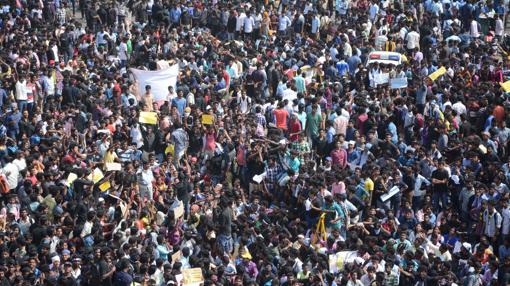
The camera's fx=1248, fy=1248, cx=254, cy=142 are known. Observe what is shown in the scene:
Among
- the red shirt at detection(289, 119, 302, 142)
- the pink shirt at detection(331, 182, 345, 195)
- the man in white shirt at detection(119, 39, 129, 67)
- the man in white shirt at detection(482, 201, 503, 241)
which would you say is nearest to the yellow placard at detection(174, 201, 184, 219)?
the pink shirt at detection(331, 182, 345, 195)

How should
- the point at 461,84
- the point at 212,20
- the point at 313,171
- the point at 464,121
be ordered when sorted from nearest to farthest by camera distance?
the point at 313,171 < the point at 464,121 < the point at 461,84 < the point at 212,20

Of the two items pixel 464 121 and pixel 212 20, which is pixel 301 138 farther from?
pixel 212 20

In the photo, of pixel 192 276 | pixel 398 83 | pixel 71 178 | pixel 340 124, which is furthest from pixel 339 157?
pixel 192 276

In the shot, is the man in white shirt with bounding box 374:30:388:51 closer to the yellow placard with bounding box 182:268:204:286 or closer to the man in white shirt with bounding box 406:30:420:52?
the man in white shirt with bounding box 406:30:420:52

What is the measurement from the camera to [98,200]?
23.0m

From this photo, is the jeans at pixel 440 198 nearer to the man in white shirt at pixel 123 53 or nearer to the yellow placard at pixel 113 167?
the yellow placard at pixel 113 167

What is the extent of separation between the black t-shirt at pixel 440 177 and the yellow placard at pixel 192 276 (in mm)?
5962

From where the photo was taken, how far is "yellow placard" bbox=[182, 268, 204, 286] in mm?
20172

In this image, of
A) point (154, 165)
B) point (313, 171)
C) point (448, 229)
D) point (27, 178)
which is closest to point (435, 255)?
point (448, 229)

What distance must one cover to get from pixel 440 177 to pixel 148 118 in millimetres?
6351

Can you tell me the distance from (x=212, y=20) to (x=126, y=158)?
1091 centimetres

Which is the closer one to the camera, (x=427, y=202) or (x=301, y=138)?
(x=427, y=202)

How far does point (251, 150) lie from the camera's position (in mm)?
24906

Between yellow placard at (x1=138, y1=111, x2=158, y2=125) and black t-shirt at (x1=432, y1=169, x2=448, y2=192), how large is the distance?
6.07m
